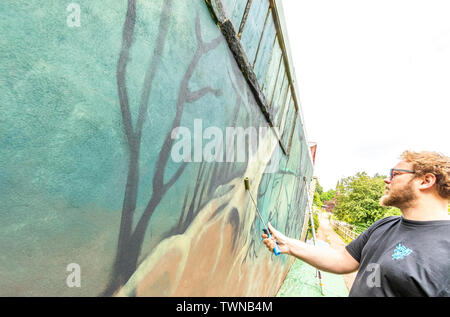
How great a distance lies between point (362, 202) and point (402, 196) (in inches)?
1055

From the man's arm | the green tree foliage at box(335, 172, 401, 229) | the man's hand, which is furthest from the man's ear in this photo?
the green tree foliage at box(335, 172, 401, 229)

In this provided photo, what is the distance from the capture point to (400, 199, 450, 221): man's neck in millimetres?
1573

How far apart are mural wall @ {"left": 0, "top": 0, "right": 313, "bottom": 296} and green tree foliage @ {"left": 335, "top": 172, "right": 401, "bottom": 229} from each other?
2546 cm

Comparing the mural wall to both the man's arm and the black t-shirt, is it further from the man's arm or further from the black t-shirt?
the black t-shirt

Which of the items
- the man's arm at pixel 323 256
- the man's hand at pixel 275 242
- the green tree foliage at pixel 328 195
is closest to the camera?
the man's arm at pixel 323 256

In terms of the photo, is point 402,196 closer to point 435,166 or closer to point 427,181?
point 427,181

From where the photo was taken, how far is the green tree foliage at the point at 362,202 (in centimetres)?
2289

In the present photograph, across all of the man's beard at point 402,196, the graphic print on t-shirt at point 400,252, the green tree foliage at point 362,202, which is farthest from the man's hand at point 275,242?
the green tree foliage at point 362,202

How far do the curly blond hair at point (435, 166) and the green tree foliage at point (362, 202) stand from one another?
79.2 feet

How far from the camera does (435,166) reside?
5.72 feet

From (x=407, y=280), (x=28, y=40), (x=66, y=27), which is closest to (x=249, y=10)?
(x=66, y=27)

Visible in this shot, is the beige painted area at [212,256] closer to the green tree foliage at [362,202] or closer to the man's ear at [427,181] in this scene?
the man's ear at [427,181]

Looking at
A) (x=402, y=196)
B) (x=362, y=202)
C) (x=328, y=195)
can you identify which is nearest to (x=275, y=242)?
(x=402, y=196)

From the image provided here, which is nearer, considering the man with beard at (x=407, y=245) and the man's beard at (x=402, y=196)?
the man with beard at (x=407, y=245)
